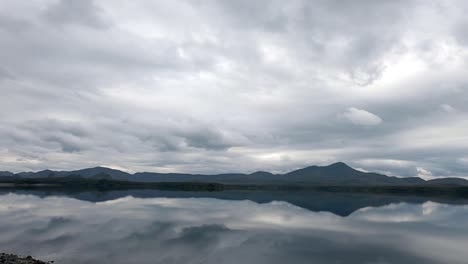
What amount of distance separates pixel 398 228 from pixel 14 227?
73.7m

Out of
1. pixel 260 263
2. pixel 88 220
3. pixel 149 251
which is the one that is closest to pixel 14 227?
pixel 88 220

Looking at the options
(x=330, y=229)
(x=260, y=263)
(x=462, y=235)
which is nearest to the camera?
(x=260, y=263)

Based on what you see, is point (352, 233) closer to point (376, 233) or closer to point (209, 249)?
point (376, 233)

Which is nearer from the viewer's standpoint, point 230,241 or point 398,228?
point 230,241

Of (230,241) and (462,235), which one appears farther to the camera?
(462,235)

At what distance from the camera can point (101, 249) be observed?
146ft

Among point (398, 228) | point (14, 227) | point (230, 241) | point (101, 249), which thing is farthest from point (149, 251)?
point (398, 228)

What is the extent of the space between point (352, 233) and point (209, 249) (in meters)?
29.5

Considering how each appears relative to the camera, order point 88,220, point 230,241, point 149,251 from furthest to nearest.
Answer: point 88,220 → point 230,241 → point 149,251

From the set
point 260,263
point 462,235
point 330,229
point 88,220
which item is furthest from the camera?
point 88,220

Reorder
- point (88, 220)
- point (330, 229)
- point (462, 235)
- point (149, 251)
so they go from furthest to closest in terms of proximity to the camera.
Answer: point (88, 220), point (330, 229), point (462, 235), point (149, 251)

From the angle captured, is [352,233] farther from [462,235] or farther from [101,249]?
[101,249]

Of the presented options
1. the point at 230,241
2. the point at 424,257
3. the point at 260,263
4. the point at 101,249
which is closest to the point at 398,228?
the point at 424,257

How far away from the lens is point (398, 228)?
70.9 metres
